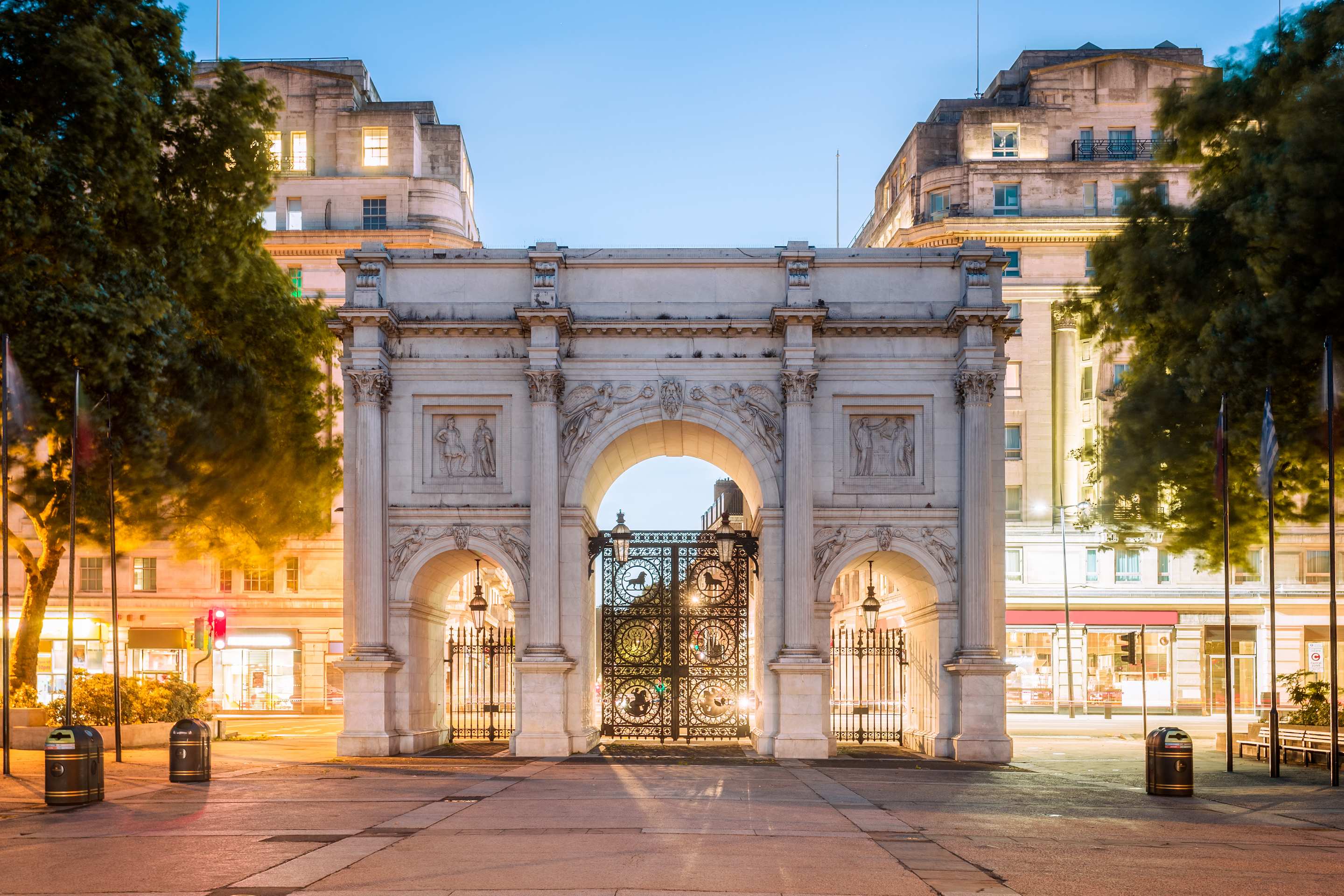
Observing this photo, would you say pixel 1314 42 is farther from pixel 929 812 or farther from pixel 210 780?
pixel 210 780

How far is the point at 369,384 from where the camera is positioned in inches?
1249

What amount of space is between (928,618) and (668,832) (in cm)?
1797

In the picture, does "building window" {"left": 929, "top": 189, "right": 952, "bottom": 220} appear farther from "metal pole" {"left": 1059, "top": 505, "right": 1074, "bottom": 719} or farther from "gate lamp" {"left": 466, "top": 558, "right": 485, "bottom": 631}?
"gate lamp" {"left": 466, "top": 558, "right": 485, "bottom": 631}

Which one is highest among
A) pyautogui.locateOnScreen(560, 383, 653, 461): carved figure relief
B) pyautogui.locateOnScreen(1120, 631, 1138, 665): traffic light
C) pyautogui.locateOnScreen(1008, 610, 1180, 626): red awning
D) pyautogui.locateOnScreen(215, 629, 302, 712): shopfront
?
pyautogui.locateOnScreen(560, 383, 653, 461): carved figure relief

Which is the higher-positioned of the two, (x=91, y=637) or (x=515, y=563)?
(x=515, y=563)

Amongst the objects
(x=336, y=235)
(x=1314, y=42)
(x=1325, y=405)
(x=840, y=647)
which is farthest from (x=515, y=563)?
(x=336, y=235)

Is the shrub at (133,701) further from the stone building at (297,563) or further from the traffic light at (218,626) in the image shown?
the stone building at (297,563)

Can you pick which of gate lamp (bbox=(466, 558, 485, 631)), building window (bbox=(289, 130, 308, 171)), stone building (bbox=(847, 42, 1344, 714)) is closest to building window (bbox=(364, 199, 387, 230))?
building window (bbox=(289, 130, 308, 171))

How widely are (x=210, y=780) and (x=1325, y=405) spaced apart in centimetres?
1969

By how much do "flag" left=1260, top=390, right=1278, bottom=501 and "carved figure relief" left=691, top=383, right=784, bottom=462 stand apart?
10537mm

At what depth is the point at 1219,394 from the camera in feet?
93.3

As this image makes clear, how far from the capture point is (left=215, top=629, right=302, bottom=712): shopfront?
58.8 metres

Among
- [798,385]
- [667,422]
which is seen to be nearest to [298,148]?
[667,422]

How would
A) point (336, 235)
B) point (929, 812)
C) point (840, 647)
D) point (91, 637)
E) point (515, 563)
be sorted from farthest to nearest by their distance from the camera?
1. point (336, 235)
2. point (91, 637)
3. point (840, 647)
4. point (515, 563)
5. point (929, 812)
